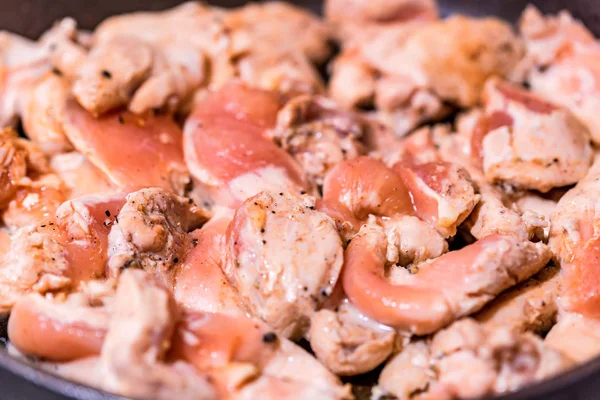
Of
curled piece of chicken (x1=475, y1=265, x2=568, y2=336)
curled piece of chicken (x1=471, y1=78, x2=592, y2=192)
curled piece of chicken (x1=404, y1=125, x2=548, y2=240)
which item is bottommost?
curled piece of chicken (x1=475, y1=265, x2=568, y2=336)

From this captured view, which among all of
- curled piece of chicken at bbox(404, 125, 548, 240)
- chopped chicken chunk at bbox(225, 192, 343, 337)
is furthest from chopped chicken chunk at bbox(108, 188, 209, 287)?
curled piece of chicken at bbox(404, 125, 548, 240)

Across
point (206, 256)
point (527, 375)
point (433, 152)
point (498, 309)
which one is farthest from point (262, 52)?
point (527, 375)

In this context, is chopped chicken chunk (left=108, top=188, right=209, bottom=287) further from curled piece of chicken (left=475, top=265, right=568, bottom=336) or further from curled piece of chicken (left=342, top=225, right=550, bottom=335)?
curled piece of chicken (left=475, top=265, right=568, bottom=336)

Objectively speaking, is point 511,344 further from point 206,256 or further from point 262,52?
point 262,52

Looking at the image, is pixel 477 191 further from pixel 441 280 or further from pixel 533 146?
pixel 441 280

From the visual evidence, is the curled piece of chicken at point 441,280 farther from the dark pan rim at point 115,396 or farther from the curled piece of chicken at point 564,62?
the curled piece of chicken at point 564,62

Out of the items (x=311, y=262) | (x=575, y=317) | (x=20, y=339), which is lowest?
(x=20, y=339)
